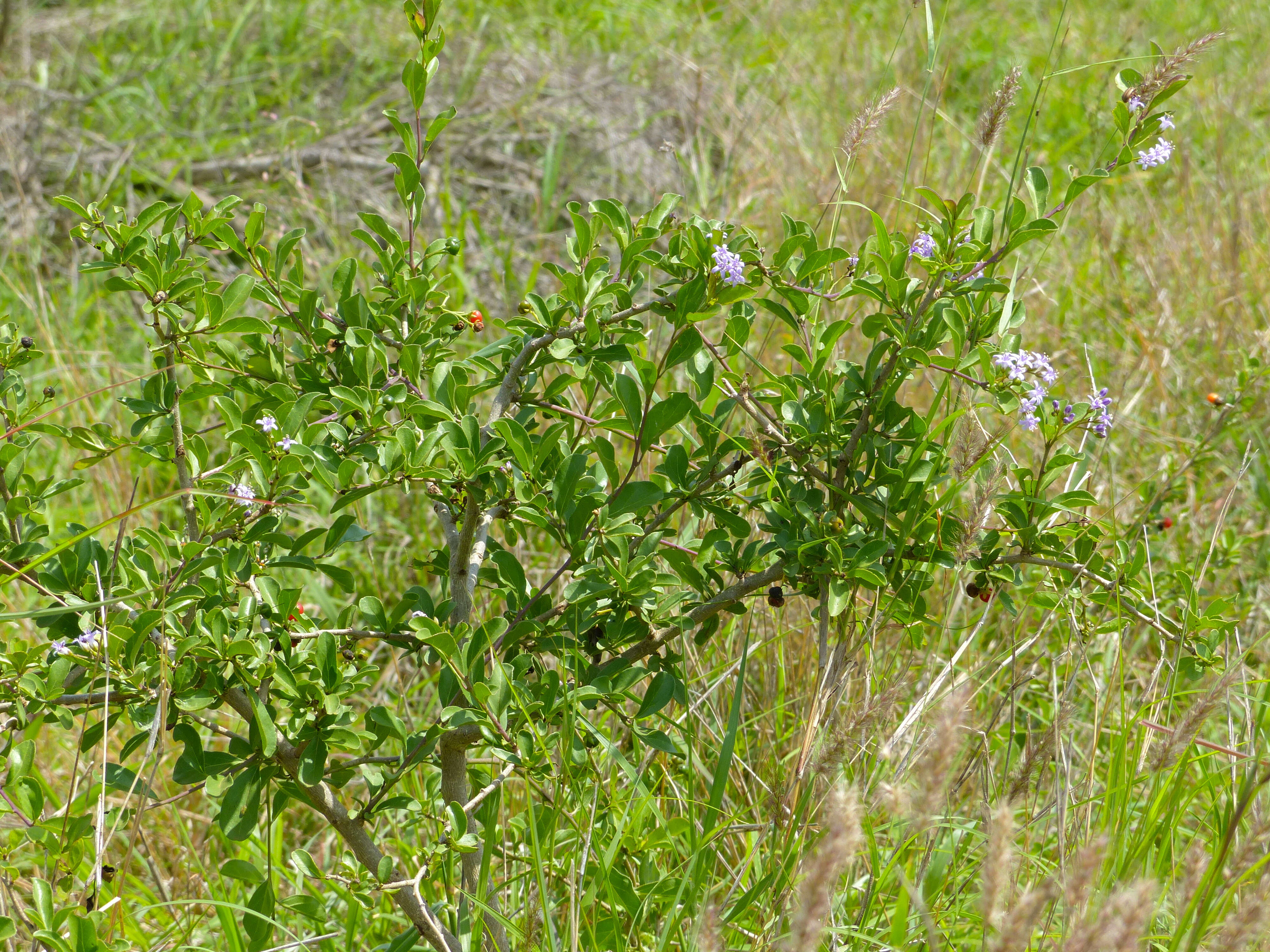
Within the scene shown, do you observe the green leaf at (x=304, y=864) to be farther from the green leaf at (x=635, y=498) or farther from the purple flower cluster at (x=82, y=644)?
the green leaf at (x=635, y=498)

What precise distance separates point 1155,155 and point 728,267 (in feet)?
1.80

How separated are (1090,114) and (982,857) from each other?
2372 mm

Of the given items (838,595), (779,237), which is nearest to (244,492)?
(838,595)

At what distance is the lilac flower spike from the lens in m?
1.18

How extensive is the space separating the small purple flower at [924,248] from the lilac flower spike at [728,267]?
0.19 m

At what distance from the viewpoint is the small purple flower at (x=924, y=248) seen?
1.21 meters

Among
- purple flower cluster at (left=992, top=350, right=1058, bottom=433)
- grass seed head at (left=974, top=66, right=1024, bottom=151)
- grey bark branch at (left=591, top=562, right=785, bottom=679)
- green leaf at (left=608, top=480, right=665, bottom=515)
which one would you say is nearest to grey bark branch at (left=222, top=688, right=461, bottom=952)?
grey bark branch at (left=591, top=562, right=785, bottom=679)

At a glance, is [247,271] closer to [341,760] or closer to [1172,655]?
[341,760]

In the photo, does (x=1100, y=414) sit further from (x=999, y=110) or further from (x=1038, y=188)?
(x=999, y=110)

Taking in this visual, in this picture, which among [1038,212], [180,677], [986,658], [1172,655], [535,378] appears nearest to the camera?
[180,677]

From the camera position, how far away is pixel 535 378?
1406mm

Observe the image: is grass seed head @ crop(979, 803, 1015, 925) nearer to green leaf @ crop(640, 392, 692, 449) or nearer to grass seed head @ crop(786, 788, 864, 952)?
grass seed head @ crop(786, 788, 864, 952)

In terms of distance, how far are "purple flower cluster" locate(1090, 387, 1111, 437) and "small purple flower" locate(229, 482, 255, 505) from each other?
0.98 metres

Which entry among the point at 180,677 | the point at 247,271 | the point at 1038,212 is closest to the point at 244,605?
the point at 180,677
